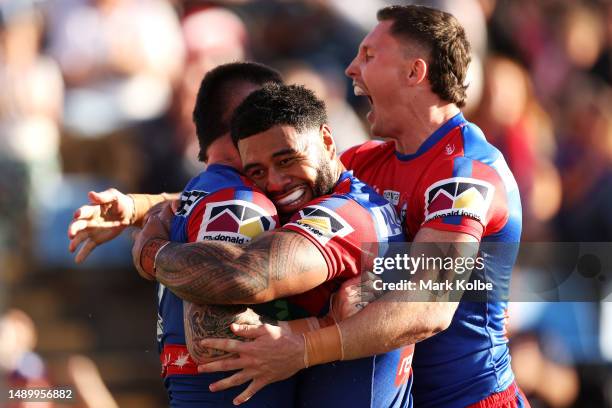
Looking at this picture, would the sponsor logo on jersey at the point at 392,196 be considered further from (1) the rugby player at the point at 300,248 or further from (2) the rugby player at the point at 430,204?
(1) the rugby player at the point at 300,248

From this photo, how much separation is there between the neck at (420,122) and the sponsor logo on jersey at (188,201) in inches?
42.6

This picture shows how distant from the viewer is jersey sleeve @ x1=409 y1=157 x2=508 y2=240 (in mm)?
3639

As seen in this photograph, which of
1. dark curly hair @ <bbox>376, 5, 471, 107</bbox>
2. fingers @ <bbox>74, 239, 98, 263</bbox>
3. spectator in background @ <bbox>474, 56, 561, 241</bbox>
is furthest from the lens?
spectator in background @ <bbox>474, 56, 561, 241</bbox>

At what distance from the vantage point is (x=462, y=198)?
3.68 m

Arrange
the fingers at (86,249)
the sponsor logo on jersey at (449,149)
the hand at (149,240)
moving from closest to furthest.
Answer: the hand at (149,240), the sponsor logo on jersey at (449,149), the fingers at (86,249)

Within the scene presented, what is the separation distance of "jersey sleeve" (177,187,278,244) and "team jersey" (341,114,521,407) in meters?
0.68

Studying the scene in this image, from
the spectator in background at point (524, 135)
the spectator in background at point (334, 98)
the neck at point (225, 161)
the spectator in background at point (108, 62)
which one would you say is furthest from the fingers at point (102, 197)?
the spectator in background at point (524, 135)

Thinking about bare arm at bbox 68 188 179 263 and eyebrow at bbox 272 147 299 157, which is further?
bare arm at bbox 68 188 179 263

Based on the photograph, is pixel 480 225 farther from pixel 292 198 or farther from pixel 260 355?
pixel 260 355

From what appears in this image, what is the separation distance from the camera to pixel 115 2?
6891 mm

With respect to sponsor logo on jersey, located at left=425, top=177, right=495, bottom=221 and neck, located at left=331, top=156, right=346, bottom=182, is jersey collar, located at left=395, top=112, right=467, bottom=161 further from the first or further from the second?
neck, located at left=331, top=156, right=346, bottom=182

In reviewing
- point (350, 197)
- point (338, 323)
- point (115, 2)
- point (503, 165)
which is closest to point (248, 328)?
point (338, 323)

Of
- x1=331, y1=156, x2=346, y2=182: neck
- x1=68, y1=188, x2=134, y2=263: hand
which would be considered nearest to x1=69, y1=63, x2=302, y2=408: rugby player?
x1=68, y1=188, x2=134, y2=263: hand

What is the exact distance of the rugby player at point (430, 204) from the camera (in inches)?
132
